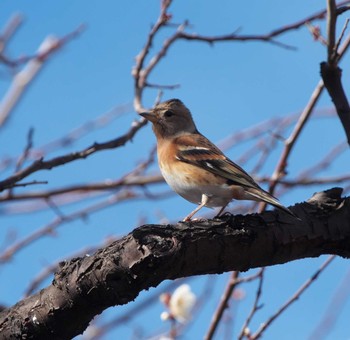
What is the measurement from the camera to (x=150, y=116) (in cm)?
552

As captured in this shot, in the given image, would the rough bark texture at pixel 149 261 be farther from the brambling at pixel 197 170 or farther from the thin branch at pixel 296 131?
the thin branch at pixel 296 131

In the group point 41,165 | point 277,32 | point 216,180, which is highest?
point 277,32

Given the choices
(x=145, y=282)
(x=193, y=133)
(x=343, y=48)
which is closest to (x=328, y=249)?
(x=145, y=282)

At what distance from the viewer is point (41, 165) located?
175 inches

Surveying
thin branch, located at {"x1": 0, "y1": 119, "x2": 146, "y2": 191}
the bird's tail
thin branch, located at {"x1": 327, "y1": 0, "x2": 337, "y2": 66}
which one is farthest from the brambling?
thin branch, located at {"x1": 327, "y1": 0, "x2": 337, "y2": 66}

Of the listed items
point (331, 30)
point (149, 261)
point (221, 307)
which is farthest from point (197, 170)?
point (149, 261)

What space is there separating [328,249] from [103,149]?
179 centimetres

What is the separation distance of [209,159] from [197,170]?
0.22 metres

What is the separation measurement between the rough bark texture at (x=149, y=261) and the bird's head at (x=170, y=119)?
2.40 meters

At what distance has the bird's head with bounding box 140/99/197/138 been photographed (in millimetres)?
5884

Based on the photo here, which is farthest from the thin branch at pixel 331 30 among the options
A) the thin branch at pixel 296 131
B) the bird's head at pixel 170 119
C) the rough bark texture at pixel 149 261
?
the bird's head at pixel 170 119

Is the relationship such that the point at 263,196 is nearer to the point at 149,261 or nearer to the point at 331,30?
the point at 331,30

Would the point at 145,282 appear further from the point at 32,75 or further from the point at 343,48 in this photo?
the point at 32,75

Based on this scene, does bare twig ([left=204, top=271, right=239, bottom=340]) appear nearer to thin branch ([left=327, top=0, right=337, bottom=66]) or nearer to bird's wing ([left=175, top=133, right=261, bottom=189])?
bird's wing ([left=175, top=133, right=261, bottom=189])
